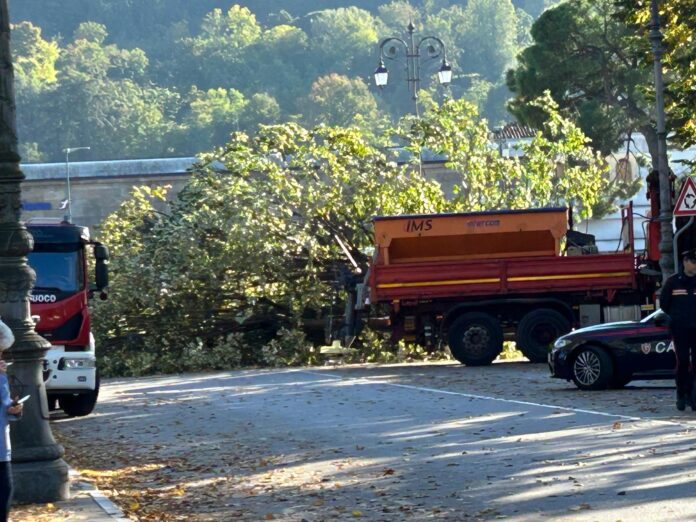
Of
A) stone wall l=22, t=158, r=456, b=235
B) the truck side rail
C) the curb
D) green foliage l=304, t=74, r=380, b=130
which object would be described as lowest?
the curb

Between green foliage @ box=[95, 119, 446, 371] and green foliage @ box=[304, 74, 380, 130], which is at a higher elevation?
green foliage @ box=[304, 74, 380, 130]

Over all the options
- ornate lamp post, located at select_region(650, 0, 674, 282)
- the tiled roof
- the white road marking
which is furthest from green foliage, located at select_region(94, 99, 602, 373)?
the tiled roof

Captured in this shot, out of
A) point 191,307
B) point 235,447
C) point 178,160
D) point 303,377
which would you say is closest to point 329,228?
point 191,307

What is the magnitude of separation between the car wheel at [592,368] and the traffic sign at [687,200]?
508cm

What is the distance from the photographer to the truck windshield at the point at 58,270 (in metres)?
21.9

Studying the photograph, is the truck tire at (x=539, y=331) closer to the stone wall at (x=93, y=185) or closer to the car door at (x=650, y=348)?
the car door at (x=650, y=348)

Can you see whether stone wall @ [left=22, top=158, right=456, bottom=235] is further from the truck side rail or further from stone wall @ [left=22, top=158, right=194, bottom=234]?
the truck side rail

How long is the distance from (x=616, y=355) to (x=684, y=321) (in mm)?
3599

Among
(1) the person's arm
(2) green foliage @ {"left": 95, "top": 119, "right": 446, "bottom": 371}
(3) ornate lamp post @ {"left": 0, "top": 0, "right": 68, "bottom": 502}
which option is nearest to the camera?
(3) ornate lamp post @ {"left": 0, "top": 0, "right": 68, "bottom": 502}

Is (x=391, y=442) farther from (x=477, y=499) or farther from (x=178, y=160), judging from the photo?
(x=178, y=160)

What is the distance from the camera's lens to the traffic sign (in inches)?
973

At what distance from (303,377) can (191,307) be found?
7.07 meters

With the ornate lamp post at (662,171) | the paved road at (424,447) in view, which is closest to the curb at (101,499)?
the paved road at (424,447)

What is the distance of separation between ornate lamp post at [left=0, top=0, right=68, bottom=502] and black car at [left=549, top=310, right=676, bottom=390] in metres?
10.2
